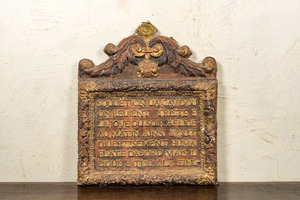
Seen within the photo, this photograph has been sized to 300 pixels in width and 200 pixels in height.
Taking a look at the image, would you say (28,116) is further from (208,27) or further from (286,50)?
(286,50)

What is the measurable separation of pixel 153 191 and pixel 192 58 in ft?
1.92

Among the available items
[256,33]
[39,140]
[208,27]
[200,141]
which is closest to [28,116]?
[39,140]

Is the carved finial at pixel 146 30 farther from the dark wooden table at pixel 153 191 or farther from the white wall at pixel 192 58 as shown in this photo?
the dark wooden table at pixel 153 191

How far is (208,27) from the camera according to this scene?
161cm

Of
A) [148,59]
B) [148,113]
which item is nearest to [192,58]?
[148,59]

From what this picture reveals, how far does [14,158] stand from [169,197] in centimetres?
70

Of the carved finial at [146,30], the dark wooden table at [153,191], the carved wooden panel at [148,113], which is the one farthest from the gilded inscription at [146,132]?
the carved finial at [146,30]

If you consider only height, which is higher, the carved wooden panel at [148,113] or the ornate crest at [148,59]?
the ornate crest at [148,59]

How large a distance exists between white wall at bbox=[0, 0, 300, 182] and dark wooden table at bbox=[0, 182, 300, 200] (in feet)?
0.21

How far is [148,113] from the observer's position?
1.55 meters

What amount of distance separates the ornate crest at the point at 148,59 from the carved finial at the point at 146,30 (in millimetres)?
19

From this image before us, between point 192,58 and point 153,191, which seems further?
point 192,58

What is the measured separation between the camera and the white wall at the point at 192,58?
1607 millimetres

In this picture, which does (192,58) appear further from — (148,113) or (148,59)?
(148,113)
